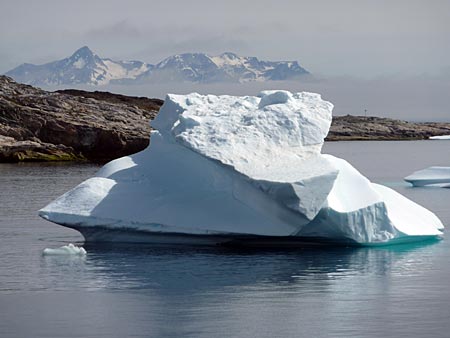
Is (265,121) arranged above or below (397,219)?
above

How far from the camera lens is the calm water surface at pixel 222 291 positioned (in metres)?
14.6

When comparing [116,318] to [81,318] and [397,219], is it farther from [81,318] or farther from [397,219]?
[397,219]

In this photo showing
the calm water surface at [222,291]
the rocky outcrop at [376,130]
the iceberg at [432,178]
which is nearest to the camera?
the calm water surface at [222,291]

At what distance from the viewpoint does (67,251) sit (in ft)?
68.9

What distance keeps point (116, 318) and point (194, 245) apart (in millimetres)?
6534

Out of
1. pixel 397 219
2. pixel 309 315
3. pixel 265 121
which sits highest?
pixel 265 121

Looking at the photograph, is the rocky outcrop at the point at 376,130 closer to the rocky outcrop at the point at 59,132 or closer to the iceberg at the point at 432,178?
the rocky outcrop at the point at 59,132

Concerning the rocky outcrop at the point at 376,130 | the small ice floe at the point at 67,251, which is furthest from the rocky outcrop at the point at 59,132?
the rocky outcrop at the point at 376,130

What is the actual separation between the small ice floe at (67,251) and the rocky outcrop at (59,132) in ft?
146

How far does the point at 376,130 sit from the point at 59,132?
83.8 metres

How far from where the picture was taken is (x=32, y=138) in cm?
6712

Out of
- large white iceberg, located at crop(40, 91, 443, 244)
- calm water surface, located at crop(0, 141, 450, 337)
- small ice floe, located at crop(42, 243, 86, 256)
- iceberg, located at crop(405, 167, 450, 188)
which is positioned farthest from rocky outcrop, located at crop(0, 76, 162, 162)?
large white iceberg, located at crop(40, 91, 443, 244)

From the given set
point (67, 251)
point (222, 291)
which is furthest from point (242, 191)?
point (67, 251)

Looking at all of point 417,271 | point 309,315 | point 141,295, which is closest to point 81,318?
point 141,295
